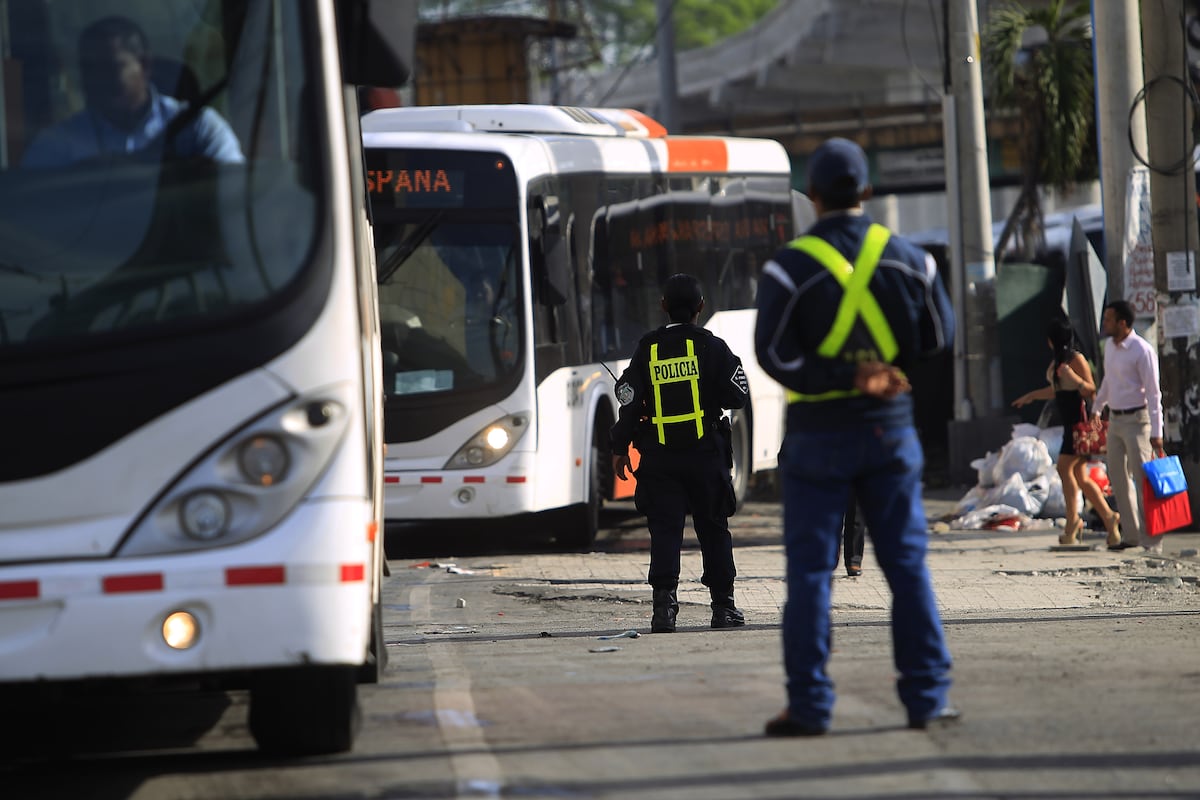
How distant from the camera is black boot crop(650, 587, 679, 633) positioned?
9438mm

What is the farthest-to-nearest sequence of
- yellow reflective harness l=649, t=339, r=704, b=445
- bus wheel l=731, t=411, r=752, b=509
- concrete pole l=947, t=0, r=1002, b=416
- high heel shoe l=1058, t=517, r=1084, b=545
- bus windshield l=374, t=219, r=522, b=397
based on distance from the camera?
1. concrete pole l=947, t=0, r=1002, b=416
2. bus wheel l=731, t=411, r=752, b=509
3. bus windshield l=374, t=219, r=522, b=397
4. high heel shoe l=1058, t=517, r=1084, b=545
5. yellow reflective harness l=649, t=339, r=704, b=445

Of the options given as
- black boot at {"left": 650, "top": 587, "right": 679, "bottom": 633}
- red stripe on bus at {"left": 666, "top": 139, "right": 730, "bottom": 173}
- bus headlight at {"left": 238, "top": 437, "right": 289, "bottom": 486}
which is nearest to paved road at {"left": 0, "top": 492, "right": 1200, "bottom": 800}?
black boot at {"left": 650, "top": 587, "right": 679, "bottom": 633}

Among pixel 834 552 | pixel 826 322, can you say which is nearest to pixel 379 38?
pixel 826 322

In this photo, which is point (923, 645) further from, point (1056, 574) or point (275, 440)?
point (1056, 574)

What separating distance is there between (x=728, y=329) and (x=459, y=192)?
4166 millimetres

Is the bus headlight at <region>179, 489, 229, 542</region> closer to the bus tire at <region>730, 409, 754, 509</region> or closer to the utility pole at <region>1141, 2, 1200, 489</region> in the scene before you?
the utility pole at <region>1141, 2, 1200, 489</region>

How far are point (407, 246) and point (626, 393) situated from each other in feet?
17.6

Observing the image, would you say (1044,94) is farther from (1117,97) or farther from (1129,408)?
(1129,408)

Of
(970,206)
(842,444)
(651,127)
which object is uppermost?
(651,127)

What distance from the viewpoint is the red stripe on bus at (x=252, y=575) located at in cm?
510

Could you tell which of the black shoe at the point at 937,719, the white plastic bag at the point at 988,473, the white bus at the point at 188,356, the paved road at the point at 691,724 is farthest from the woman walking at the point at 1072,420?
the white bus at the point at 188,356

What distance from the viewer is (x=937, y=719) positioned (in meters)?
5.87

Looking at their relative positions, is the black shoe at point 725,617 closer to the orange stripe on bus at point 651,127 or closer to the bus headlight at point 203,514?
the bus headlight at point 203,514

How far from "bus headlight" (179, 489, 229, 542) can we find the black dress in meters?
9.90
